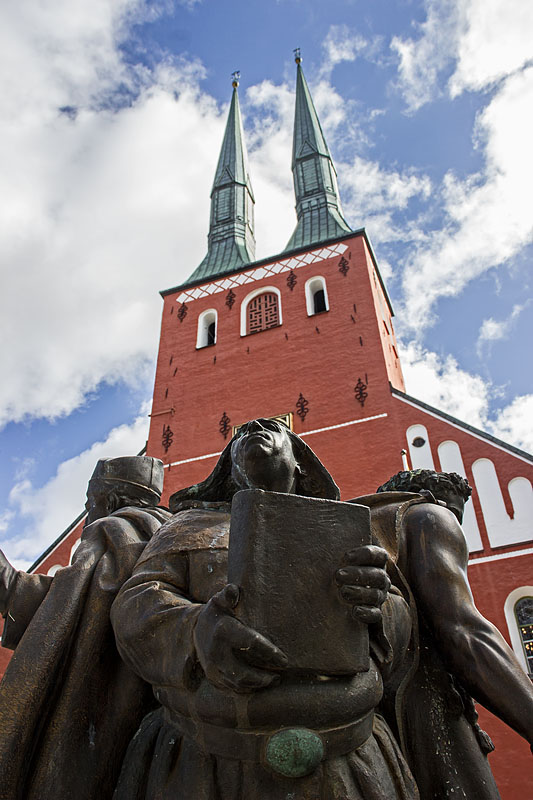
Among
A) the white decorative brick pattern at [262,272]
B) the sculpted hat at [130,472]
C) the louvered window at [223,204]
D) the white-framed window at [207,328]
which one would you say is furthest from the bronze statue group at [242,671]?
the louvered window at [223,204]

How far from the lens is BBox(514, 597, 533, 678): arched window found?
822 cm

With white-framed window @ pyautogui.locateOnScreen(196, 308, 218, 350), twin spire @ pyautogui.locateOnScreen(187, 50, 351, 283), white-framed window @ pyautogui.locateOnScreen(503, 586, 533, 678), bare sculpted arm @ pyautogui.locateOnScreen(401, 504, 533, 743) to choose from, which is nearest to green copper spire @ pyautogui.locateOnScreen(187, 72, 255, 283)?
twin spire @ pyautogui.locateOnScreen(187, 50, 351, 283)

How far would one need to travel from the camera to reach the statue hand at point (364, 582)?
1.31 m

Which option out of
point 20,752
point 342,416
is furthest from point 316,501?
point 342,416

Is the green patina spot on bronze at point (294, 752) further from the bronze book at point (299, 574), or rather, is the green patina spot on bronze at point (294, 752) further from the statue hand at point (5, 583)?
the statue hand at point (5, 583)

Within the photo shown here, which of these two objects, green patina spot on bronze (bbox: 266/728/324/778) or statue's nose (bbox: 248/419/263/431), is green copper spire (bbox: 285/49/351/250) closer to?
statue's nose (bbox: 248/419/263/431)

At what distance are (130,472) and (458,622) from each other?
1263 mm

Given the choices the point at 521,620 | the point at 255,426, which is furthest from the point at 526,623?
the point at 255,426

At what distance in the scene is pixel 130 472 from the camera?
91.4 inches

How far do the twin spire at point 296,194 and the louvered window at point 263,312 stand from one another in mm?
1454

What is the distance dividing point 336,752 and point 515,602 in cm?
834

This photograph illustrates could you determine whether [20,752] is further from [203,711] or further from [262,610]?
[262,610]

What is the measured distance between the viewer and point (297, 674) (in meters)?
1.28

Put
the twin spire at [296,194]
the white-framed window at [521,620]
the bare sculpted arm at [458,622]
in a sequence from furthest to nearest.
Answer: the twin spire at [296,194], the white-framed window at [521,620], the bare sculpted arm at [458,622]
